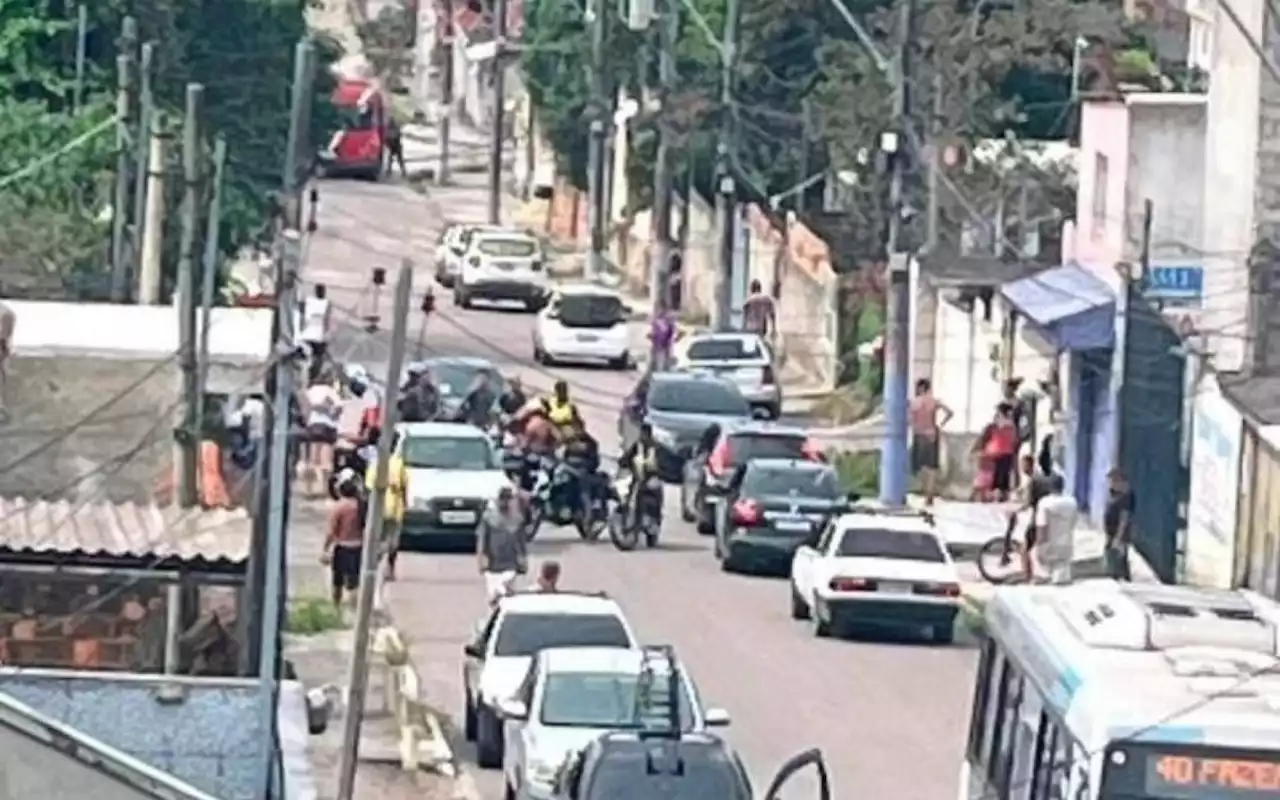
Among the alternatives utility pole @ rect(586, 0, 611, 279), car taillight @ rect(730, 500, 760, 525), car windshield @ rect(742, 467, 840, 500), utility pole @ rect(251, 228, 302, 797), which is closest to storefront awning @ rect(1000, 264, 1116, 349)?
car windshield @ rect(742, 467, 840, 500)

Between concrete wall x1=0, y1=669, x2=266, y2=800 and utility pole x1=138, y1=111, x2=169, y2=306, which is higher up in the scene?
utility pole x1=138, y1=111, x2=169, y2=306

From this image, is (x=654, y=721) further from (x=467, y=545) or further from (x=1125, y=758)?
(x=467, y=545)

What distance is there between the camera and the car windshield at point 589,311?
6159 centimetres

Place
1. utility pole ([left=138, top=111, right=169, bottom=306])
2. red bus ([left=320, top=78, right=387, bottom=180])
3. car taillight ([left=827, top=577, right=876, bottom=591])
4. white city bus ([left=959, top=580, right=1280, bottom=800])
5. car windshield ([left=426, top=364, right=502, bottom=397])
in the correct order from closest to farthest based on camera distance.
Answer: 1. white city bus ([left=959, top=580, right=1280, bottom=800])
2. car taillight ([left=827, top=577, right=876, bottom=591])
3. utility pole ([left=138, top=111, right=169, bottom=306])
4. car windshield ([left=426, top=364, right=502, bottom=397])
5. red bus ([left=320, top=78, right=387, bottom=180])

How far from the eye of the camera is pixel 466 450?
143 ft

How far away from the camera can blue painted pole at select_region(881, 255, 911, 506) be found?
1836 inches

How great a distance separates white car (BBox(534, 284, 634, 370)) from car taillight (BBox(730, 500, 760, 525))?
65.1 feet

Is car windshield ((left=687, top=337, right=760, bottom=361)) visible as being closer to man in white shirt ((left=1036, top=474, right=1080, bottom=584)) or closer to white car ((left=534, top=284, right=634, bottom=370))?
white car ((left=534, top=284, right=634, bottom=370))

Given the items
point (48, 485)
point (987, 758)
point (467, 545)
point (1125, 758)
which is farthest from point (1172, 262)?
point (1125, 758)

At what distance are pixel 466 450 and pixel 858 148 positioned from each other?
73.5 ft

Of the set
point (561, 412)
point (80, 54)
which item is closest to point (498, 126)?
point (80, 54)

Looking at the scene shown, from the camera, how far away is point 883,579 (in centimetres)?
3731

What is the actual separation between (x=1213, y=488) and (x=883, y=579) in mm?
4989

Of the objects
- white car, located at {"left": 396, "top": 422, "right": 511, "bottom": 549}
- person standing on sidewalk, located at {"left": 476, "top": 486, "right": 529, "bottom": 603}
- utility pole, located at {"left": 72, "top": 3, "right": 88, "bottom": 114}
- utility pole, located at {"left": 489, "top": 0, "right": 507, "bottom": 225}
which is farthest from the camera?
utility pole, located at {"left": 489, "top": 0, "right": 507, "bottom": 225}
